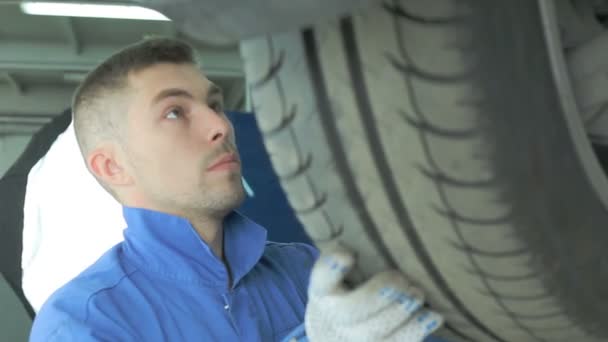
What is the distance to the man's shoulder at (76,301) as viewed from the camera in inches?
41.0

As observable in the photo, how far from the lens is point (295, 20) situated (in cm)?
47

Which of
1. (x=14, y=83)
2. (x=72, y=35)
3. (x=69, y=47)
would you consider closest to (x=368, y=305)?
(x=72, y=35)

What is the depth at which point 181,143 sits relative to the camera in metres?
1.09

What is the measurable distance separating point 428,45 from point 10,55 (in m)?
4.56

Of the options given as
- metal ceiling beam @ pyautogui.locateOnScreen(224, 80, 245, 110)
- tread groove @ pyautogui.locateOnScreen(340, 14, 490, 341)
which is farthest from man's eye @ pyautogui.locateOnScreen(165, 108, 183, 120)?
metal ceiling beam @ pyautogui.locateOnScreen(224, 80, 245, 110)

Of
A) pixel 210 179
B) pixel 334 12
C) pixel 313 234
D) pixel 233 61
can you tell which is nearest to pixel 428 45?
pixel 334 12

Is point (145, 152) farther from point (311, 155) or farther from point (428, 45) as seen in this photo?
point (428, 45)

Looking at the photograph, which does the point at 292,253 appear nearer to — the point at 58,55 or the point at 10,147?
the point at 58,55

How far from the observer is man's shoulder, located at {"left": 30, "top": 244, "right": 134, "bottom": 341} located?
3.42ft

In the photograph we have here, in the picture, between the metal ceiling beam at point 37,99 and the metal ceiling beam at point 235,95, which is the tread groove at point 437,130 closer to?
the metal ceiling beam at point 235,95

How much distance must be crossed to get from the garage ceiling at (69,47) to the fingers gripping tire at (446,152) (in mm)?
3646

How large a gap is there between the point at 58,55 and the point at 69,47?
3.2 inches

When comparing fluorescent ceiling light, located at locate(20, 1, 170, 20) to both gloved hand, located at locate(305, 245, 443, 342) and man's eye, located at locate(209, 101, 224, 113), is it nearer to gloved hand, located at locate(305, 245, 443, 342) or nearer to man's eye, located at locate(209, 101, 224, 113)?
man's eye, located at locate(209, 101, 224, 113)

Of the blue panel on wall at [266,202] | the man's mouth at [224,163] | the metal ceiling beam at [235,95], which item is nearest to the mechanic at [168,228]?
the man's mouth at [224,163]
